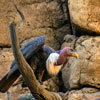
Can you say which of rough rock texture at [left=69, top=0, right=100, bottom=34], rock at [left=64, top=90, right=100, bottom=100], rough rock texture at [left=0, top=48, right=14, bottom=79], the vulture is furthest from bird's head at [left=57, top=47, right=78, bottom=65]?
rough rock texture at [left=0, top=48, right=14, bottom=79]

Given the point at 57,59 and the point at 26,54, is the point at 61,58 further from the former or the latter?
the point at 26,54

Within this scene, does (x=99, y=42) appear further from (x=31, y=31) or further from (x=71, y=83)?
(x=31, y=31)

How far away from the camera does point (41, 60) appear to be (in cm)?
346

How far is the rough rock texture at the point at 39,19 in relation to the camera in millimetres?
5180

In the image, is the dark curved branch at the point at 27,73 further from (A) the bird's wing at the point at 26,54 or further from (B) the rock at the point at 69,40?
(B) the rock at the point at 69,40

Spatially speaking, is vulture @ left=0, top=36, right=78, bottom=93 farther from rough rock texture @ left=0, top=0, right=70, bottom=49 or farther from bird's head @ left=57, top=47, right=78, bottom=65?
rough rock texture @ left=0, top=0, right=70, bottom=49

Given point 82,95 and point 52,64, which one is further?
point 82,95

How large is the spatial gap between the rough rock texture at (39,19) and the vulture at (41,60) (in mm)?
1705

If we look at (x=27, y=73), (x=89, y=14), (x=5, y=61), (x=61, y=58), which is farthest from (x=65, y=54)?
(x=5, y=61)

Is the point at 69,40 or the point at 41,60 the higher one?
the point at 41,60

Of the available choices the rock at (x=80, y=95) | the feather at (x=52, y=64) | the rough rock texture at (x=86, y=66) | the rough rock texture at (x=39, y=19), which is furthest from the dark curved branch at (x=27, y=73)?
the rough rock texture at (x=39, y=19)

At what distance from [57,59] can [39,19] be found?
2.06m

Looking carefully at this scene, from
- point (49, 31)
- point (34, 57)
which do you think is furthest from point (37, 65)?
point (49, 31)

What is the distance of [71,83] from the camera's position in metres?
4.45
